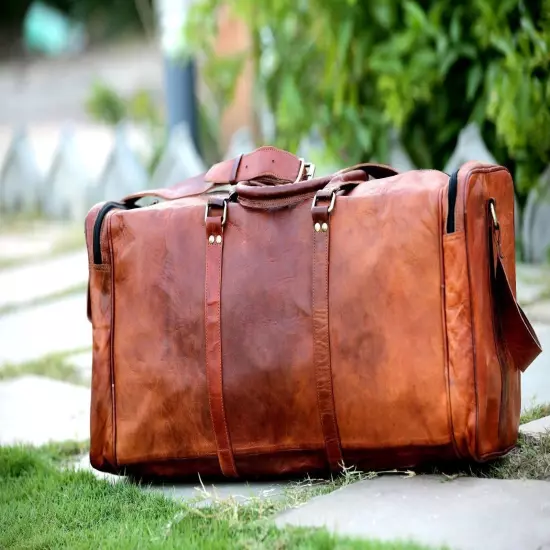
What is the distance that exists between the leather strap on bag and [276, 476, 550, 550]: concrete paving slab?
Result: 0.84 feet

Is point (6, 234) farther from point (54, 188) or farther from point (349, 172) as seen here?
point (349, 172)

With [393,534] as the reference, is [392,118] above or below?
above

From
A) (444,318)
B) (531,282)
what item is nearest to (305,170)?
(444,318)

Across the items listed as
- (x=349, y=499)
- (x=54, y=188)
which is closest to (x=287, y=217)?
(x=349, y=499)

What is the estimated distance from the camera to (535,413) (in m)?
2.20

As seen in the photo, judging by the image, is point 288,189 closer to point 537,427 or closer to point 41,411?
point 537,427

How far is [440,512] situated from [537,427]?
531 mm

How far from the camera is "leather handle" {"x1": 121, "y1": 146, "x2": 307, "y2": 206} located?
2.14 metres

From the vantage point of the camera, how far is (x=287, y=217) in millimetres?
1918

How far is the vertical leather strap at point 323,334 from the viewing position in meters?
1.84

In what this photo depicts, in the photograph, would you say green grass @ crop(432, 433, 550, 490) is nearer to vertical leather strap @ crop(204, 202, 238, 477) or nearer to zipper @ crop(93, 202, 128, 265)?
vertical leather strap @ crop(204, 202, 238, 477)

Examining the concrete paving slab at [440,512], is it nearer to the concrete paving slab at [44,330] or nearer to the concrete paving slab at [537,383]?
the concrete paving slab at [537,383]

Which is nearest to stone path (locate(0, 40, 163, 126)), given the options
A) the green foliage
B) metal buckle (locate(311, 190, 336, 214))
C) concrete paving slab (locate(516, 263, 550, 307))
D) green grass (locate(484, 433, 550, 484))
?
the green foliage

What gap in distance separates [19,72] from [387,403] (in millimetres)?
21344
